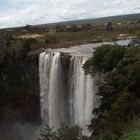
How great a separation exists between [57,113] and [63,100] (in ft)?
3.63

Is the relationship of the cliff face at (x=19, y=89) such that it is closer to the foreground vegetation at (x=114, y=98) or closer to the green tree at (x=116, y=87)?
the foreground vegetation at (x=114, y=98)

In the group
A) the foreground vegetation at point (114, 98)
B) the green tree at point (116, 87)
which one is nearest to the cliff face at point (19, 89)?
the foreground vegetation at point (114, 98)

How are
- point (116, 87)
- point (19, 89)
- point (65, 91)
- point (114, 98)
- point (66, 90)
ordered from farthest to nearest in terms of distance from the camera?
point (19, 89), point (65, 91), point (66, 90), point (116, 87), point (114, 98)

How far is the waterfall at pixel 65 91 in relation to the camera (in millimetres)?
26773

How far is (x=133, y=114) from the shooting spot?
18656 millimetres

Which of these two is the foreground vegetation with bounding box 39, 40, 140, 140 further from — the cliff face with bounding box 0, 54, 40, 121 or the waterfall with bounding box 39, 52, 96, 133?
the cliff face with bounding box 0, 54, 40, 121

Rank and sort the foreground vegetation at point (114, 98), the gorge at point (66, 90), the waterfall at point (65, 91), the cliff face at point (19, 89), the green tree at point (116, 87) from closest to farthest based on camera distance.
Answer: the foreground vegetation at point (114, 98) → the green tree at point (116, 87) → the gorge at point (66, 90) → the waterfall at point (65, 91) → the cliff face at point (19, 89)

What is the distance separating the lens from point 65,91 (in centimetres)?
3152

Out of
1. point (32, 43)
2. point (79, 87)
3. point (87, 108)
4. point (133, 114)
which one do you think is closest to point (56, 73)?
point (79, 87)

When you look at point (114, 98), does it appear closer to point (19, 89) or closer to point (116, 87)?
point (116, 87)

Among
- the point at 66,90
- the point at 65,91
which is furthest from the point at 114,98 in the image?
the point at 65,91

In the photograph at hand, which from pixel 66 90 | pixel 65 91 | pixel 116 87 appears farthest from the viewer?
pixel 65 91

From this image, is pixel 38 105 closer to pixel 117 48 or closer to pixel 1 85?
pixel 1 85

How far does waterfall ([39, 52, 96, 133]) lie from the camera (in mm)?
26773
